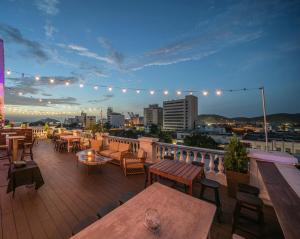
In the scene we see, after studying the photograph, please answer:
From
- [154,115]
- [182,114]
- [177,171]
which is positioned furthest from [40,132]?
[154,115]

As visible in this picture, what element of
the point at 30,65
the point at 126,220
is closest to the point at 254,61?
the point at 126,220

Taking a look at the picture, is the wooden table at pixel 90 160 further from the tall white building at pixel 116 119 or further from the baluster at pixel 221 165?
the tall white building at pixel 116 119

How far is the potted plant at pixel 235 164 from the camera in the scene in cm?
285

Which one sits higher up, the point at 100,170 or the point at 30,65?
the point at 30,65

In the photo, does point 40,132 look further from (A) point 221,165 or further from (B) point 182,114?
(B) point 182,114

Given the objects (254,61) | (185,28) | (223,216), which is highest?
(185,28)

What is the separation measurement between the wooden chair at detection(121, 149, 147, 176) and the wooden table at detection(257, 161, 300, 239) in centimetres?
290

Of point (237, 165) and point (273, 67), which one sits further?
point (273, 67)

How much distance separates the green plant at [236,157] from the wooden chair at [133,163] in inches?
90.3

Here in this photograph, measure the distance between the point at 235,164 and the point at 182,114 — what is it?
243 feet

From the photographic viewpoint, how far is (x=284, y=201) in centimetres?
148

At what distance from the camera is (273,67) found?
11680 millimetres

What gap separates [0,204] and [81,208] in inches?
60.2

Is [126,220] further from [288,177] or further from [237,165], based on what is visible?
[237,165]
